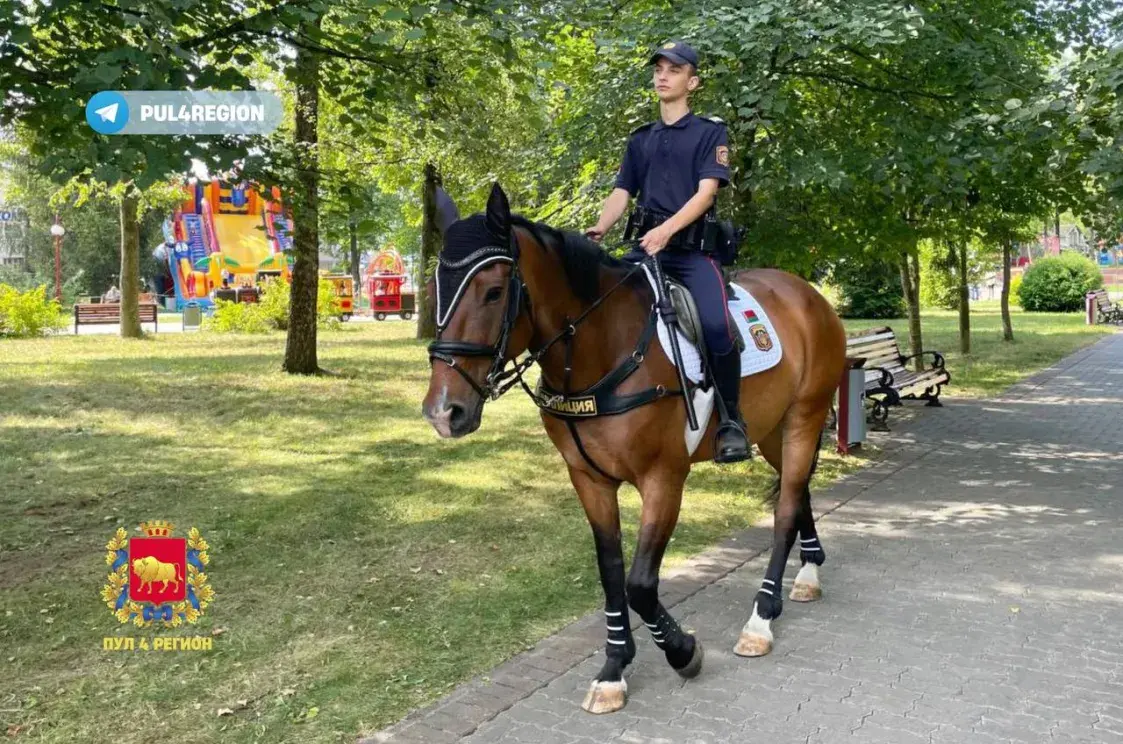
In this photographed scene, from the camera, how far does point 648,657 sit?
15.8ft

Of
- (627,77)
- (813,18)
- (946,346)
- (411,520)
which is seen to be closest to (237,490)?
(411,520)

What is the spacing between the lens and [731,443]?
4.42 m

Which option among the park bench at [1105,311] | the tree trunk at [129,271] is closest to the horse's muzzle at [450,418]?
the tree trunk at [129,271]

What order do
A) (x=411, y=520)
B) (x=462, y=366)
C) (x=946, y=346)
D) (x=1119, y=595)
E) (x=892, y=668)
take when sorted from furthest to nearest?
1. (x=946, y=346)
2. (x=411, y=520)
3. (x=1119, y=595)
4. (x=892, y=668)
5. (x=462, y=366)

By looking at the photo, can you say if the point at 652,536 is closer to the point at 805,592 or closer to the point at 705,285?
the point at 705,285

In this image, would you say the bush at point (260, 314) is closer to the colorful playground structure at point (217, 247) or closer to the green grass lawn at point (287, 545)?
the green grass lawn at point (287, 545)

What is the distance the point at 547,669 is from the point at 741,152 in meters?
5.91

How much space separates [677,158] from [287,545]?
418cm

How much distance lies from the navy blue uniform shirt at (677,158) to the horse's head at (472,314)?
110 cm

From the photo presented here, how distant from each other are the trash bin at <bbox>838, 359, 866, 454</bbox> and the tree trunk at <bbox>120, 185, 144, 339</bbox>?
18249mm

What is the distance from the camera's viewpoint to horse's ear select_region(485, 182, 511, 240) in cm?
353

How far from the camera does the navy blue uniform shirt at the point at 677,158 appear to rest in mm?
4305

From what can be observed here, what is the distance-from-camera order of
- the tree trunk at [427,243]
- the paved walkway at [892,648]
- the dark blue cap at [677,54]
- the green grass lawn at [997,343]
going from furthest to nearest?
the tree trunk at [427,243] < the green grass lawn at [997,343] < the dark blue cap at [677,54] < the paved walkway at [892,648]

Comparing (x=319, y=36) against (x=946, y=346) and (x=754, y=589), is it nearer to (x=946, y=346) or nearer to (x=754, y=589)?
(x=754, y=589)
